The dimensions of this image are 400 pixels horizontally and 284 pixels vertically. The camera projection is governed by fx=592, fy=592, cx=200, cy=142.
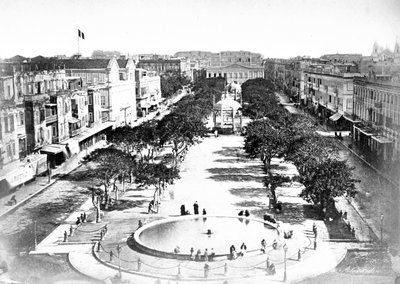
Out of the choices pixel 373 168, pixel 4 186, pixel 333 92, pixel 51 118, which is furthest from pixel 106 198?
pixel 333 92

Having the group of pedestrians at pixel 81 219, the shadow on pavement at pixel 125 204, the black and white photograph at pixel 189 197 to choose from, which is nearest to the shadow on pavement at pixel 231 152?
the black and white photograph at pixel 189 197

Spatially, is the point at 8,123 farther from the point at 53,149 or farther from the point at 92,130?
the point at 92,130

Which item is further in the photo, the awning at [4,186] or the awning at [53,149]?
the awning at [53,149]

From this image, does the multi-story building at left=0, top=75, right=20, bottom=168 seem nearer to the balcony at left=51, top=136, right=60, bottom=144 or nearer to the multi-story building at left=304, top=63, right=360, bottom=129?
the balcony at left=51, top=136, right=60, bottom=144

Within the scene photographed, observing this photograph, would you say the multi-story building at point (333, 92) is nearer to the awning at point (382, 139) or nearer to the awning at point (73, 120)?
the awning at point (382, 139)

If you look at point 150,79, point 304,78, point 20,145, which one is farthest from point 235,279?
point 304,78

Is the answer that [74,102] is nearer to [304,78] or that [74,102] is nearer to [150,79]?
[150,79]

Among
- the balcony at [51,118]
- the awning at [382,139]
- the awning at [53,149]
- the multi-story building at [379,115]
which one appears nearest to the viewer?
the awning at [53,149]

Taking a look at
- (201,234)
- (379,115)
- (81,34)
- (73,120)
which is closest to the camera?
(201,234)
